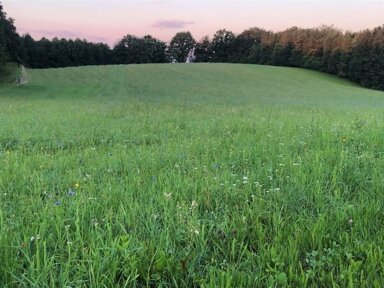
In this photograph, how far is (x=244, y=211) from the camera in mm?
3381

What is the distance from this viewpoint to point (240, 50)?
349 ft

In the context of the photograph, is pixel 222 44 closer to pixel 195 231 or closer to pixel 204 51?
pixel 204 51

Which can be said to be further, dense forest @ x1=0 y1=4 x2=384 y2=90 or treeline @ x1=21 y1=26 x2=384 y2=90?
treeline @ x1=21 y1=26 x2=384 y2=90

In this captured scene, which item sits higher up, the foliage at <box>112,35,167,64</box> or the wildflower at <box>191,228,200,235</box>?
the foliage at <box>112,35,167,64</box>

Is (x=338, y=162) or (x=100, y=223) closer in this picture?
(x=100, y=223)

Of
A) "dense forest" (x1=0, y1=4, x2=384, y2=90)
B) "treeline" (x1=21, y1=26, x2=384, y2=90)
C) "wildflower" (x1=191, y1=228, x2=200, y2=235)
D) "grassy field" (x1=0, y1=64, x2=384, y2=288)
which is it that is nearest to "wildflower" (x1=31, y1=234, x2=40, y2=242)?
"grassy field" (x1=0, y1=64, x2=384, y2=288)

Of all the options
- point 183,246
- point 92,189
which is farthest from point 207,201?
point 92,189

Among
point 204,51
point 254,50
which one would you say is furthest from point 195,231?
point 204,51

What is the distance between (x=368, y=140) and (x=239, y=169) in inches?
128

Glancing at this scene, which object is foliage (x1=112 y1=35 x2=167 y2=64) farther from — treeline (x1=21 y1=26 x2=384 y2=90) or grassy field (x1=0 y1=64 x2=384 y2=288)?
grassy field (x1=0 y1=64 x2=384 y2=288)

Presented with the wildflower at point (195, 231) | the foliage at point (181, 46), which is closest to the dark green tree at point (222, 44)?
the foliage at point (181, 46)

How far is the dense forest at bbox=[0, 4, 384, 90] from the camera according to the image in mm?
69062

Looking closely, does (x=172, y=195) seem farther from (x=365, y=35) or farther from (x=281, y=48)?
(x=281, y=48)

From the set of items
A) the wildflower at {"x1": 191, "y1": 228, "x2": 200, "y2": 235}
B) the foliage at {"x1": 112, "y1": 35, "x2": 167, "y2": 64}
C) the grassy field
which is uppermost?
the foliage at {"x1": 112, "y1": 35, "x2": 167, "y2": 64}
